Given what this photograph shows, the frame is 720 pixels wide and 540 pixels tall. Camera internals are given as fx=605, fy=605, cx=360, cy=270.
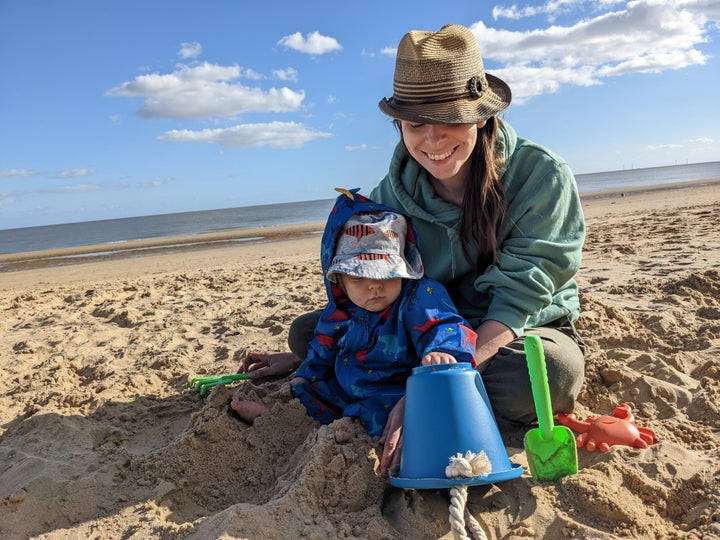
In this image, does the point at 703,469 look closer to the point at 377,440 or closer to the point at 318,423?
the point at 377,440

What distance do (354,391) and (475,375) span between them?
618 mm

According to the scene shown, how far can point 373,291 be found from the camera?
212 cm

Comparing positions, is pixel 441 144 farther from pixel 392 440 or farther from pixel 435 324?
pixel 392 440

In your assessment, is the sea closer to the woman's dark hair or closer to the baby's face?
the baby's face

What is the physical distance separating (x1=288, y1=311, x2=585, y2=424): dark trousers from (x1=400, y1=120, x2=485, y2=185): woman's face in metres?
0.66

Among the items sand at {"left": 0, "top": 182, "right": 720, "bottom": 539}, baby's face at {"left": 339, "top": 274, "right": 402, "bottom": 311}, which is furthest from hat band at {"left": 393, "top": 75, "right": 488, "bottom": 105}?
sand at {"left": 0, "top": 182, "right": 720, "bottom": 539}

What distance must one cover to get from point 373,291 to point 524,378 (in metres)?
0.58

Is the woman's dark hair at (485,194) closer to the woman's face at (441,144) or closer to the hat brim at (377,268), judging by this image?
the woman's face at (441,144)

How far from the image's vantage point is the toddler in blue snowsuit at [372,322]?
202 centimetres

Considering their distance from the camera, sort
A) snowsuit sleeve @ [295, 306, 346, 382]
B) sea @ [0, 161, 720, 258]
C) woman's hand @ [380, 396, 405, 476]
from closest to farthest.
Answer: woman's hand @ [380, 396, 405, 476] → snowsuit sleeve @ [295, 306, 346, 382] → sea @ [0, 161, 720, 258]

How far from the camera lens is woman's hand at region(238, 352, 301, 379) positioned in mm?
2840

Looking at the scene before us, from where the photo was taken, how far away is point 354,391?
218cm

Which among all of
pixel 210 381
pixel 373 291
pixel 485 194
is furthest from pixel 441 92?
pixel 210 381

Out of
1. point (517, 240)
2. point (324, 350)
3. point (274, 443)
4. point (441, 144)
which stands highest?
point (441, 144)
